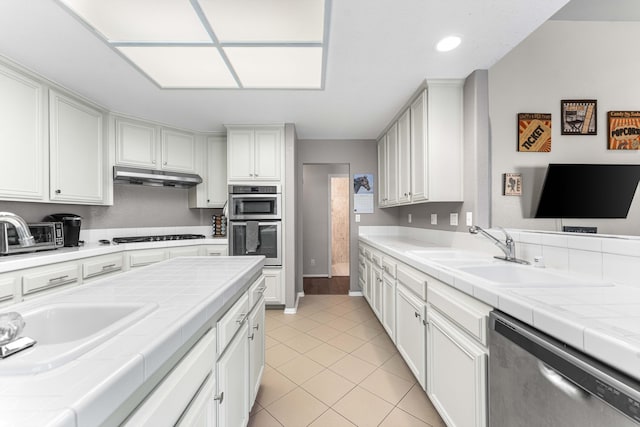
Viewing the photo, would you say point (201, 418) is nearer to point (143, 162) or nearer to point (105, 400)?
point (105, 400)

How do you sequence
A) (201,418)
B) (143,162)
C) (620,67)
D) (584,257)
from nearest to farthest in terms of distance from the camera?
(201,418)
(584,257)
(620,67)
(143,162)

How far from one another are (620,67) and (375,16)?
7.80 feet

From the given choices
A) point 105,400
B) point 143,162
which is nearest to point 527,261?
point 105,400

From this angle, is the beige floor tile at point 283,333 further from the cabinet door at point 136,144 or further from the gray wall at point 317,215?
the cabinet door at point 136,144

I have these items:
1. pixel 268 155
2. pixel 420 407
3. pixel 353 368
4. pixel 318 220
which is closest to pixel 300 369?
pixel 353 368

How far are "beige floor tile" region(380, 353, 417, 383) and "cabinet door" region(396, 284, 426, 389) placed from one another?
14cm

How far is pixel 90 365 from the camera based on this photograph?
0.51 meters

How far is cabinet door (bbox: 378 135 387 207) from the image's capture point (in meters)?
3.57

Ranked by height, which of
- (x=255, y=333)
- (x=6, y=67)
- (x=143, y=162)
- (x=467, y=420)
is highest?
(x=6, y=67)

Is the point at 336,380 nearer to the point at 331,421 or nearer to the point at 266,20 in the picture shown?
the point at 331,421

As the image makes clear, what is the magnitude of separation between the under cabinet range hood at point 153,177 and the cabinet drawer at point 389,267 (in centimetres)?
266

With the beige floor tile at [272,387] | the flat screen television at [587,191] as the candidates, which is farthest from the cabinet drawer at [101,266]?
the flat screen television at [587,191]

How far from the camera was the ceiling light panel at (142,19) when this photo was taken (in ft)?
4.84

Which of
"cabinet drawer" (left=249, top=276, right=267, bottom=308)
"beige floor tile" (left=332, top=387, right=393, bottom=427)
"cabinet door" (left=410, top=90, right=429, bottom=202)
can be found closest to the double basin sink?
"cabinet drawer" (left=249, top=276, right=267, bottom=308)
